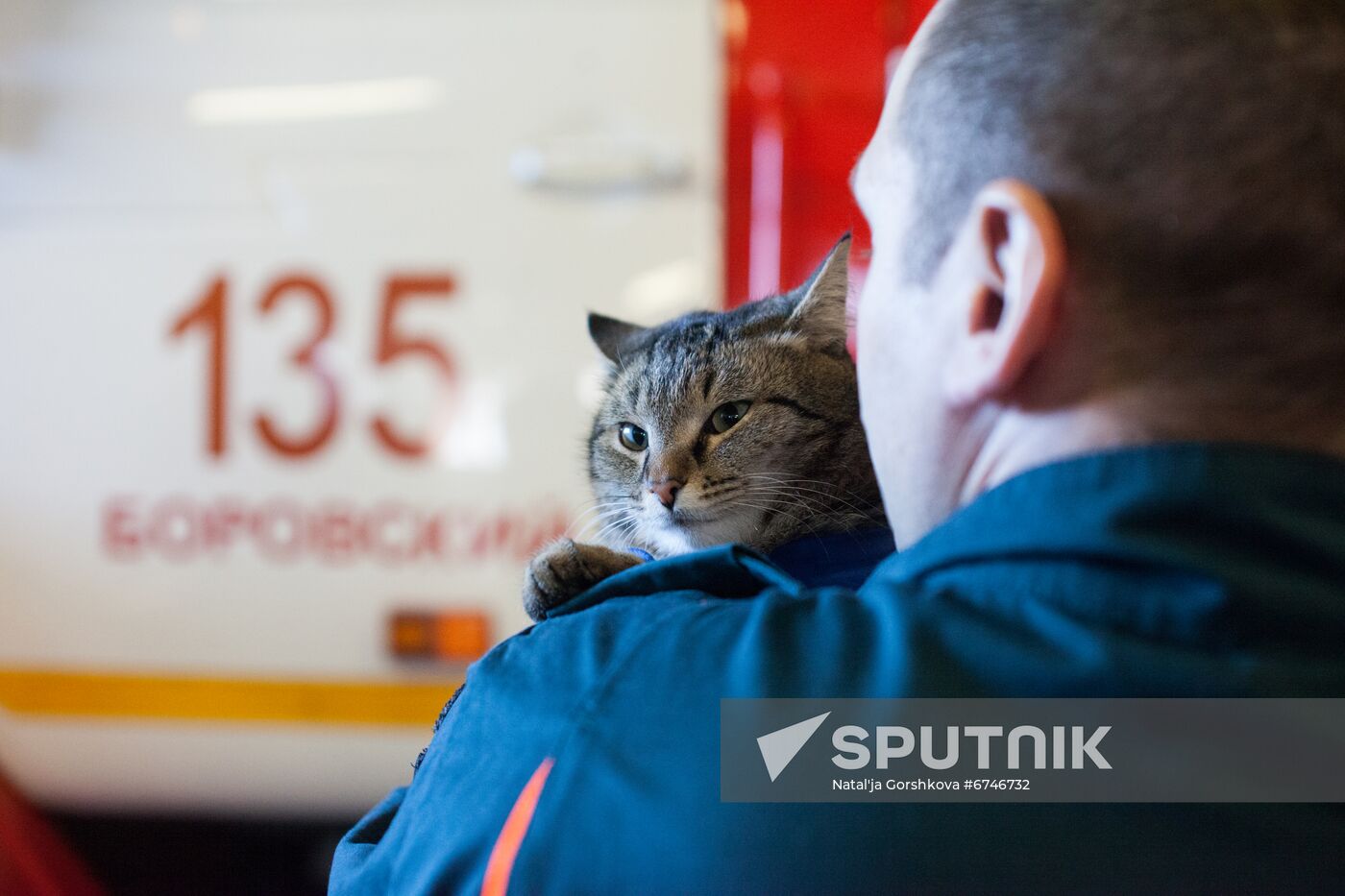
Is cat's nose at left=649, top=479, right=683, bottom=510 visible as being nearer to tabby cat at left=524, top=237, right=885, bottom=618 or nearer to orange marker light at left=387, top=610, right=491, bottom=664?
tabby cat at left=524, top=237, right=885, bottom=618

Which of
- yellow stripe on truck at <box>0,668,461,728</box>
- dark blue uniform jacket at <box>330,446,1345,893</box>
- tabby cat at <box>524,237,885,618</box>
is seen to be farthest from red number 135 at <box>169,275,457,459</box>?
dark blue uniform jacket at <box>330,446,1345,893</box>

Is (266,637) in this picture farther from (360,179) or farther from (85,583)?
(360,179)

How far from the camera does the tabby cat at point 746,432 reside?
1353 millimetres

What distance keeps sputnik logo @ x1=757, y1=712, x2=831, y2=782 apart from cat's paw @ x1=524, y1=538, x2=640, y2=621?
499mm

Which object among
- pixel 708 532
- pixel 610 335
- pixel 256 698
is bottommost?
pixel 256 698

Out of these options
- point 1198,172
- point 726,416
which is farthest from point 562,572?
point 1198,172

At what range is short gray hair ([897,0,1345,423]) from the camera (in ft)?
1.92

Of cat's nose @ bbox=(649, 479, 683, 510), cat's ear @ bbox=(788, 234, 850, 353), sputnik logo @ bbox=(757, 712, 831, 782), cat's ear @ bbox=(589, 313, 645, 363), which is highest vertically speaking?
cat's ear @ bbox=(788, 234, 850, 353)

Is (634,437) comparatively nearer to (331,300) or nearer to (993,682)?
(331,300)

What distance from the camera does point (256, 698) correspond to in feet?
6.72

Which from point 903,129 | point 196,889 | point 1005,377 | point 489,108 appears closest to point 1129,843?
point 1005,377

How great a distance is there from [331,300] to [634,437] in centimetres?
75

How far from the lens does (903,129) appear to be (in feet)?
2.49

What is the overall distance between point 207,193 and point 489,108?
1.83ft
